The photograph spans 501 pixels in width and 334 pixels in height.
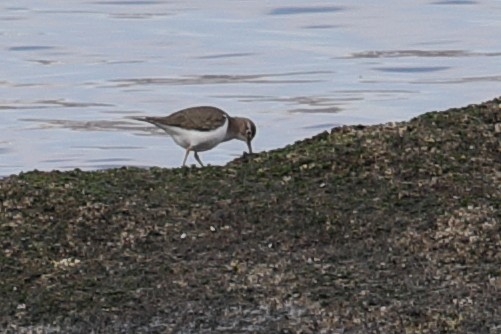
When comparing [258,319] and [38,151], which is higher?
[258,319]

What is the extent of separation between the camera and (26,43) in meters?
21.8

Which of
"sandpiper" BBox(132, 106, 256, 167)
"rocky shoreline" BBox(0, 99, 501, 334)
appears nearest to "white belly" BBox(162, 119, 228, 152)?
"sandpiper" BBox(132, 106, 256, 167)

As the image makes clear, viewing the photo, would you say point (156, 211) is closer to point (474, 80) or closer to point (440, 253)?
point (440, 253)

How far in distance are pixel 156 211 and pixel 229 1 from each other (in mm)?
19487

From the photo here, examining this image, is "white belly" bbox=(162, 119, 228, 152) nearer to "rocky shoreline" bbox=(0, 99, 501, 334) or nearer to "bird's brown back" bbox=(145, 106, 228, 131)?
"bird's brown back" bbox=(145, 106, 228, 131)

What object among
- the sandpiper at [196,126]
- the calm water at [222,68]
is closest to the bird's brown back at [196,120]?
the sandpiper at [196,126]

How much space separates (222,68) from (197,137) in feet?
27.1

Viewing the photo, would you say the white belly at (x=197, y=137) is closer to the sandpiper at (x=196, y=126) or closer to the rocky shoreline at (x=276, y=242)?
the sandpiper at (x=196, y=126)

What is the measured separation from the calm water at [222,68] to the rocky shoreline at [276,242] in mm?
7064

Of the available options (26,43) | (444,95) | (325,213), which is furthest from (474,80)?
(325,213)

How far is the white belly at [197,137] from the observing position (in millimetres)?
10902

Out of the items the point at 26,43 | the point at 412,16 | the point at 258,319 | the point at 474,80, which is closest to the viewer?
the point at 258,319

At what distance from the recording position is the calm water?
16031mm

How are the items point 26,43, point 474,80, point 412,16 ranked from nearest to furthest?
point 474,80 → point 26,43 → point 412,16
